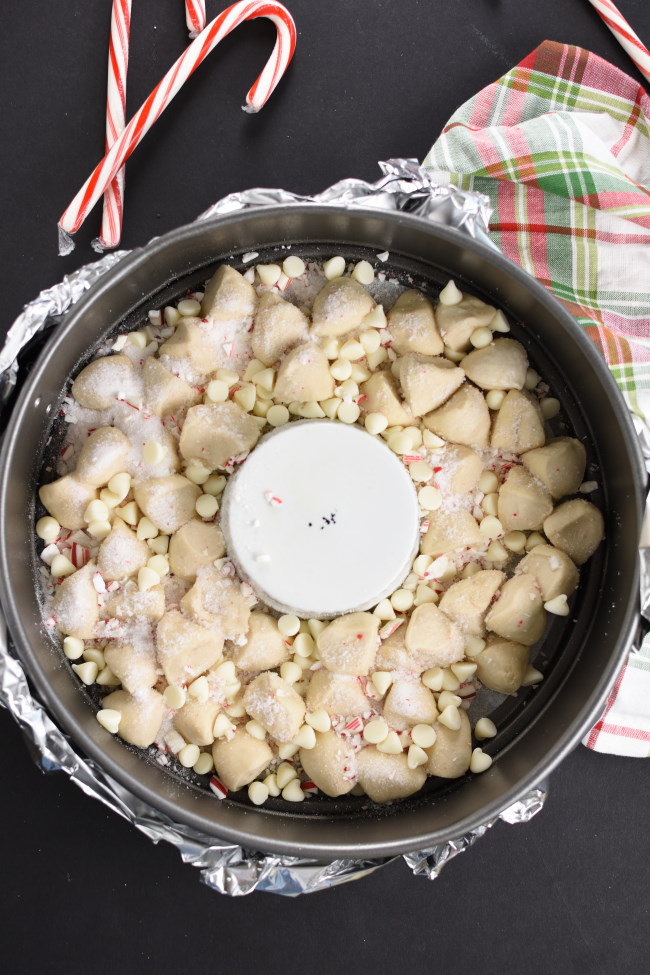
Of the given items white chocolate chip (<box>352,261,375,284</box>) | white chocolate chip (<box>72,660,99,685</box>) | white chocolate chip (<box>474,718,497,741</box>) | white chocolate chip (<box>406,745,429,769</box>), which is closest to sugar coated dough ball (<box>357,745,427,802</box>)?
white chocolate chip (<box>406,745,429,769</box>)

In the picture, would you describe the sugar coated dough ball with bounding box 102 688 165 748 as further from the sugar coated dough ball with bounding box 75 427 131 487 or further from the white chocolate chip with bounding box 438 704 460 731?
the white chocolate chip with bounding box 438 704 460 731

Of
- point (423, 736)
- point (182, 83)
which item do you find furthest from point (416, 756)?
point (182, 83)

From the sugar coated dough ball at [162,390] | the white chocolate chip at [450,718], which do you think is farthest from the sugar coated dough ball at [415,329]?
the white chocolate chip at [450,718]

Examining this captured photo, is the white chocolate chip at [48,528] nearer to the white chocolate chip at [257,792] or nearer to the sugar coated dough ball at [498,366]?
the white chocolate chip at [257,792]

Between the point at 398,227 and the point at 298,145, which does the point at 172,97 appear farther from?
the point at 398,227

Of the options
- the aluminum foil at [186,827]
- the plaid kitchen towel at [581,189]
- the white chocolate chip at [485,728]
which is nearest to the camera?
the aluminum foil at [186,827]

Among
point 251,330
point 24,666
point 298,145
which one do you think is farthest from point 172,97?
point 24,666
